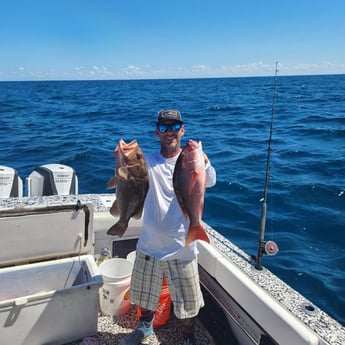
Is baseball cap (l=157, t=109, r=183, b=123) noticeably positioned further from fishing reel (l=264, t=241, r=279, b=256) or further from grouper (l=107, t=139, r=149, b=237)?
fishing reel (l=264, t=241, r=279, b=256)

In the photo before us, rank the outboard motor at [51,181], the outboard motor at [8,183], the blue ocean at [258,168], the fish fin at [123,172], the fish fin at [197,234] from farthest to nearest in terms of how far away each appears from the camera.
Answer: the blue ocean at [258,168] < the outboard motor at [51,181] < the outboard motor at [8,183] < the fish fin at [197,234] < the fish fin at [123,172]

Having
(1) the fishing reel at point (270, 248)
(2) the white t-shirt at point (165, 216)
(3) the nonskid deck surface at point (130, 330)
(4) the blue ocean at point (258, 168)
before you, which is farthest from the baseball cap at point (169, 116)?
(4) the blue ocean at point (258, 168)

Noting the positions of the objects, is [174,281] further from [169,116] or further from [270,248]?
[169,116]

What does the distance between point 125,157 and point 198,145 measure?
19.1 inches

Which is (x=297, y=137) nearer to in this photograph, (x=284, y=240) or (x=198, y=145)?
(x=284, y=240)

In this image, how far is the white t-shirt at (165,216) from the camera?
9.12ft

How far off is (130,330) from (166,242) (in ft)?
3.73

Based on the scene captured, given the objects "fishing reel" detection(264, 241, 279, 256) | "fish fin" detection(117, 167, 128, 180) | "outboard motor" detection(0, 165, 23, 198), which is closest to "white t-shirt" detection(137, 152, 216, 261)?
"fish fin" detection(117, 167, 128, 180)

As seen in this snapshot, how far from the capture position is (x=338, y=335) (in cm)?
239

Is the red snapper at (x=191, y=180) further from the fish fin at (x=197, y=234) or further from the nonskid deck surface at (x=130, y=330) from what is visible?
the nonskid deck surface at (x=130, y=330)

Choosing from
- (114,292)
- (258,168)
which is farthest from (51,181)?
(258,168)

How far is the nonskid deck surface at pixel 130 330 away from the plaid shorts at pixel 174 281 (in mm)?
521

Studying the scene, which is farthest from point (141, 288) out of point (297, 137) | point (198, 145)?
point (297, 137)

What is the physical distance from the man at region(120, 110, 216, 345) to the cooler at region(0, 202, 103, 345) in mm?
411
